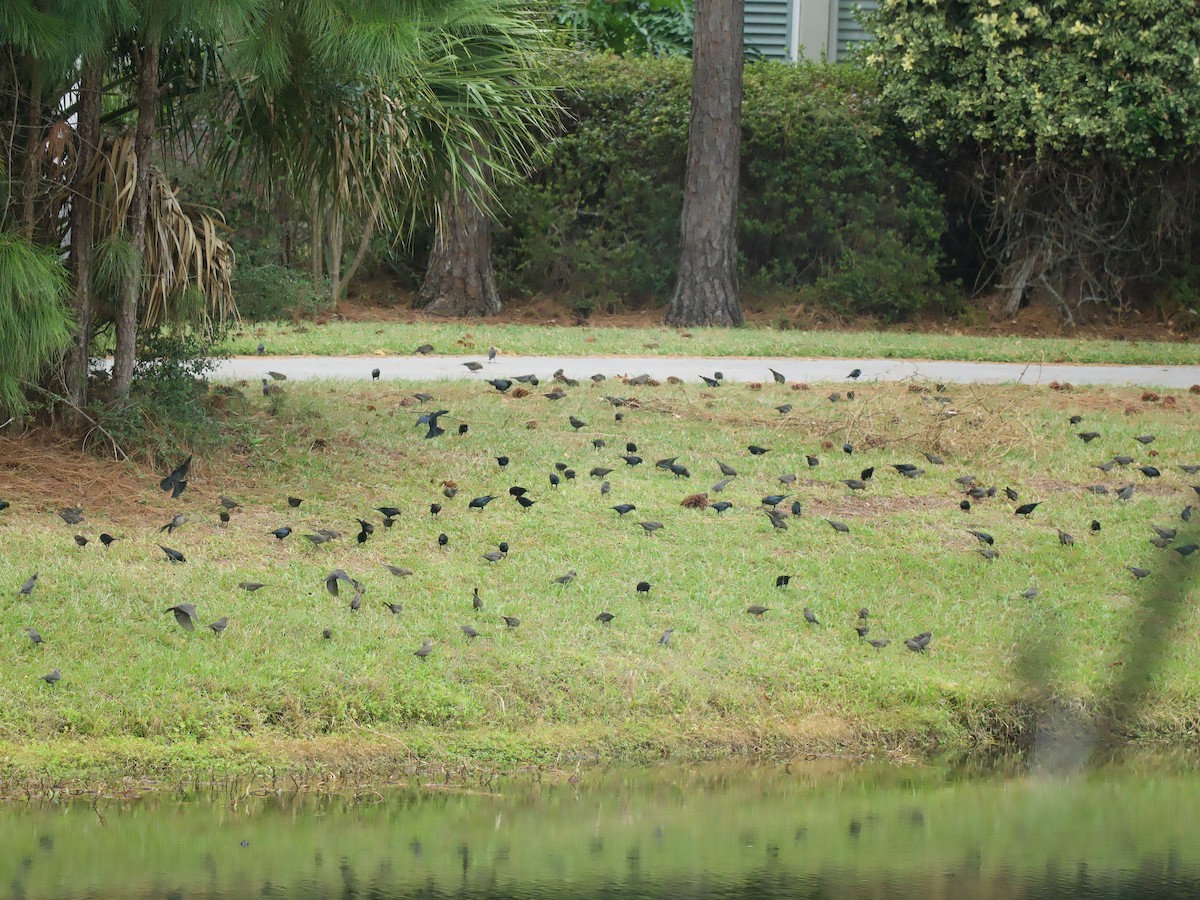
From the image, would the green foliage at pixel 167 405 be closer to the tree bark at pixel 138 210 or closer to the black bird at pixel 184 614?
the tree bark at pixel 138 210

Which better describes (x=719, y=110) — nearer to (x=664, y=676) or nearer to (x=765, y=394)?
(x=765, y=394)

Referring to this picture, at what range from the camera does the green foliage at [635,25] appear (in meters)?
18.0

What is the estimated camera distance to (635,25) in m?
18.6

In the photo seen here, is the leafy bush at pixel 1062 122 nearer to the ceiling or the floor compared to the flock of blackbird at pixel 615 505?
nearer to the ceiling

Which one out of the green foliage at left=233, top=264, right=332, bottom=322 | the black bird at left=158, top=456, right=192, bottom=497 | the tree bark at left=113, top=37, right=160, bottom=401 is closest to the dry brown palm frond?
the tree bark at left=113, top=37, right=160, bottom=401

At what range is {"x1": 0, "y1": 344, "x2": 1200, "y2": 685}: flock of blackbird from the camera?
5641 millimetres

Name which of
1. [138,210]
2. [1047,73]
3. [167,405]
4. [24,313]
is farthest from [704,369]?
[24,313]

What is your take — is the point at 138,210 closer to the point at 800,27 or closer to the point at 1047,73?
the point at 1047,73

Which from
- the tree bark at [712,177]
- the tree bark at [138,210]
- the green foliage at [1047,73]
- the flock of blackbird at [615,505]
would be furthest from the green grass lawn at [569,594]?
the green foliage at [1047,73]

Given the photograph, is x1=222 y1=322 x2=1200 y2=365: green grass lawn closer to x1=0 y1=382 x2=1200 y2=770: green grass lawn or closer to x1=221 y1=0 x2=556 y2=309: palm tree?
x1=0 y1=382 x2=1200 y2=770: green grass lawn

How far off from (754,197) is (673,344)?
406 cm

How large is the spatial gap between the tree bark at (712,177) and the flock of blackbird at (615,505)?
5.27m

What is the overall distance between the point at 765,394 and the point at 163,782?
585cm

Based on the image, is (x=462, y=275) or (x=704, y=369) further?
(x=462, y=275)
